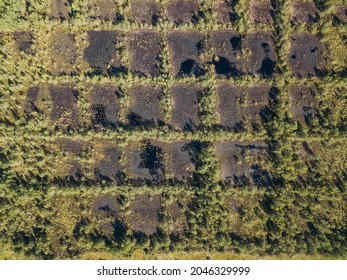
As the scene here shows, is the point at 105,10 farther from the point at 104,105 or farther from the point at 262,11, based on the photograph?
the point at 262,11

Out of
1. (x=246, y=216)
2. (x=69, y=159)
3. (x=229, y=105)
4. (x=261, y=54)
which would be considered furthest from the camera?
(x=261, y=54)

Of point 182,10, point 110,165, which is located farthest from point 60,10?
point 110,165

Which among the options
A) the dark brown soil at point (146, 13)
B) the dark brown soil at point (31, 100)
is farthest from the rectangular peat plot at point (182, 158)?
Result: the dark brown soil at point (31, 100)

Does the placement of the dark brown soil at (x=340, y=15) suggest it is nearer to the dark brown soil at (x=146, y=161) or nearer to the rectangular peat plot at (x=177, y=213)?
the dark brown soil at (x=146, y=161)

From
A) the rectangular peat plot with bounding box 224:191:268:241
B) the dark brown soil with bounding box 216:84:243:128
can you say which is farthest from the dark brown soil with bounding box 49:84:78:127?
the rectangular peat plot with bounding box 224:191:268:241

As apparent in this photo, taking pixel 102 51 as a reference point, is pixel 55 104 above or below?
below

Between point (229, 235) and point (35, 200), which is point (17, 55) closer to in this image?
point (35, 200)
